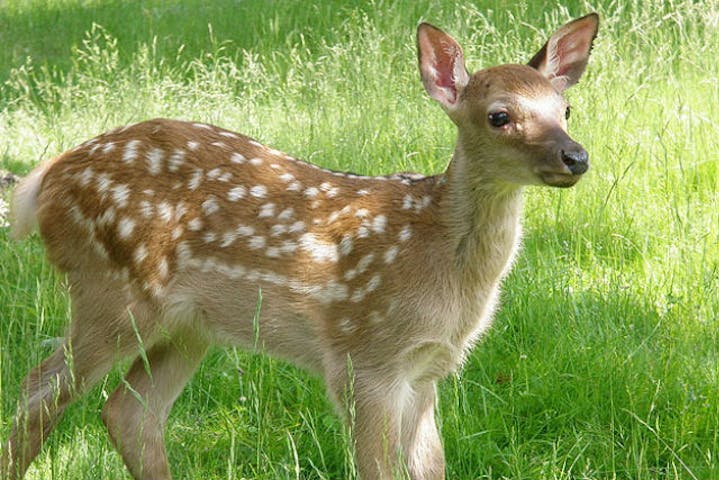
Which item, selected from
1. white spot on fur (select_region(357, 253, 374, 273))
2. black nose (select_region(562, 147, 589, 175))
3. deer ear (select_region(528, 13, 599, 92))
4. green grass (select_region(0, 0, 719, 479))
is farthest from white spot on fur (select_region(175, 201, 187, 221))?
black nose (select_region(562, 147, 589, 175))

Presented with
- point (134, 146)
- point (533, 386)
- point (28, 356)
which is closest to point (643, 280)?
point (533, 386)

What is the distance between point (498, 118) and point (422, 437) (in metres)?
1.13

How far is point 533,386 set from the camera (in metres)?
4.65

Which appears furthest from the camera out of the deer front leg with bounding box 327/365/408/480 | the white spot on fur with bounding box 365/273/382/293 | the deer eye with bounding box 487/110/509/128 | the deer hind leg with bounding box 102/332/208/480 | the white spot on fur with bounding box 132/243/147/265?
the deer hind leg with bounding box 102/332/208/480

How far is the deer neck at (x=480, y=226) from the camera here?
4129 mm

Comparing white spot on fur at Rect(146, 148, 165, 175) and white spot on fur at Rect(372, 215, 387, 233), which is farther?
white spot on fur at Rect(146, 148, 165, 175)

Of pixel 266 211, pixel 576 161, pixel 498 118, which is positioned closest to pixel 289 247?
pixel 266 211

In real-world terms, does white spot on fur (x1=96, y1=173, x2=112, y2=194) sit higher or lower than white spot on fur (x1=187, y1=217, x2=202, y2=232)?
higher

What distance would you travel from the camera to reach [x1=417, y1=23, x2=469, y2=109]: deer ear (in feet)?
13.8

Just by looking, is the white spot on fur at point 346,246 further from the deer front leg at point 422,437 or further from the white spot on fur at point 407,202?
the deer front leg at point 422,437

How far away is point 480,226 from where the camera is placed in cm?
414

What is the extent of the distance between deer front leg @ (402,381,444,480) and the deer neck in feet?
1.49

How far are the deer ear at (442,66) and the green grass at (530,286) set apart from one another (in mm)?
1023

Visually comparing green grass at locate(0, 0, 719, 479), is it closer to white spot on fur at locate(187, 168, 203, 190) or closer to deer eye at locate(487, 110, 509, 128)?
white spot on fur at locate(187, 168, 203, 190)
